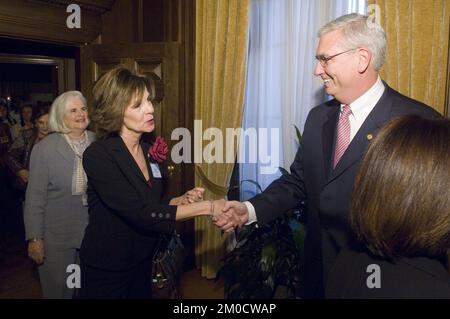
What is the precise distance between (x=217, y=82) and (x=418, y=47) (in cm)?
184

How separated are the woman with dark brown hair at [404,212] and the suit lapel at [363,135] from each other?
2.56 ft

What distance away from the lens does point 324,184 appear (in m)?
2.00

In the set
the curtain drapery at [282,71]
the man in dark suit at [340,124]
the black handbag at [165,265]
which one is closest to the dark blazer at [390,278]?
the man in dark suit at [340,124]

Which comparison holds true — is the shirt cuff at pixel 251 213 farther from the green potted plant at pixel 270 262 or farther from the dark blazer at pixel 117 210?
the green potted plant at pixel 270 262

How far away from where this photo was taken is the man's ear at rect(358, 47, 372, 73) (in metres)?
1.93

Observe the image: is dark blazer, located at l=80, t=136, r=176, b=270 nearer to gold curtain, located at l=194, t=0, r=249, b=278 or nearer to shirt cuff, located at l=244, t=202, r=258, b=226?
shirt cuff, located at l=244, t=202, r=258, b=226

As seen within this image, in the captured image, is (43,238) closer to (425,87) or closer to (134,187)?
(134,187)

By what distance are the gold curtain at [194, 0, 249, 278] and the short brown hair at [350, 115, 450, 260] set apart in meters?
3.08

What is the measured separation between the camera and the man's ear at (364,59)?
193 cm

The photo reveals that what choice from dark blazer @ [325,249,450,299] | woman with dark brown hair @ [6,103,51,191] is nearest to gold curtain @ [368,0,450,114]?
dark blazer @ [325,249,450,299]

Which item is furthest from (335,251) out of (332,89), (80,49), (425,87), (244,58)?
(80,49)

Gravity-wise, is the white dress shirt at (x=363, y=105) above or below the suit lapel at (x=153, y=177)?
above

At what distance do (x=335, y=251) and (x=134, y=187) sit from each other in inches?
38.1

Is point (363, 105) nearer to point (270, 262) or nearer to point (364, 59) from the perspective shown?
point (364, 59)
